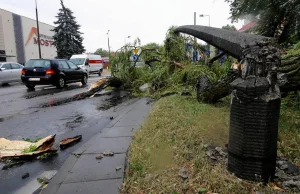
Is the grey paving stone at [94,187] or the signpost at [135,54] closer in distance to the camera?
the grey paving stone at [94,187]

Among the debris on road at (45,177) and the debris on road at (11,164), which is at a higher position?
the debris on road at (45,177)

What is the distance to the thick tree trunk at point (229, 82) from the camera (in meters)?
3.94

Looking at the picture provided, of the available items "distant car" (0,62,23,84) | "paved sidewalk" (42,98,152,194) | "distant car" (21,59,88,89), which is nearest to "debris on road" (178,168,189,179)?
"paved sidewalk" (42,98,152,194)

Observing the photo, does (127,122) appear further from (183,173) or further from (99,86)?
A: (99,86)

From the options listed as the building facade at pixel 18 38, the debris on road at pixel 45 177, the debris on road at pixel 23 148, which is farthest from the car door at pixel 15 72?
the debris on road at pixel 45 177

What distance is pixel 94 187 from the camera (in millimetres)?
2506

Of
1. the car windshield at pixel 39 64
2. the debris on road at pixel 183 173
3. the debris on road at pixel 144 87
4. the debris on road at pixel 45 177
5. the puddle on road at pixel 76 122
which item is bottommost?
the puddle on road at pixel 76 122

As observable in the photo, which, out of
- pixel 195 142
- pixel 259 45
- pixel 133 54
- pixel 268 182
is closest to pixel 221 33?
pixel 259 45

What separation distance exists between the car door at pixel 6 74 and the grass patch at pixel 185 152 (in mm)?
15744

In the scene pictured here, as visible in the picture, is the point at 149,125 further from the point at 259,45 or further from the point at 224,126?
the point at 259,45

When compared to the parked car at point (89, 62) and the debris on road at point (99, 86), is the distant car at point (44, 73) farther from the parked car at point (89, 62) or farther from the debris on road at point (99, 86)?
the parked car at point (89, 62)

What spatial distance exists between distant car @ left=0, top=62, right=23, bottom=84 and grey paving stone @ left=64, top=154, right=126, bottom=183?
16.6 meters

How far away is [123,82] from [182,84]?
3408 millimetres

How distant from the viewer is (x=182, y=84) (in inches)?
335
